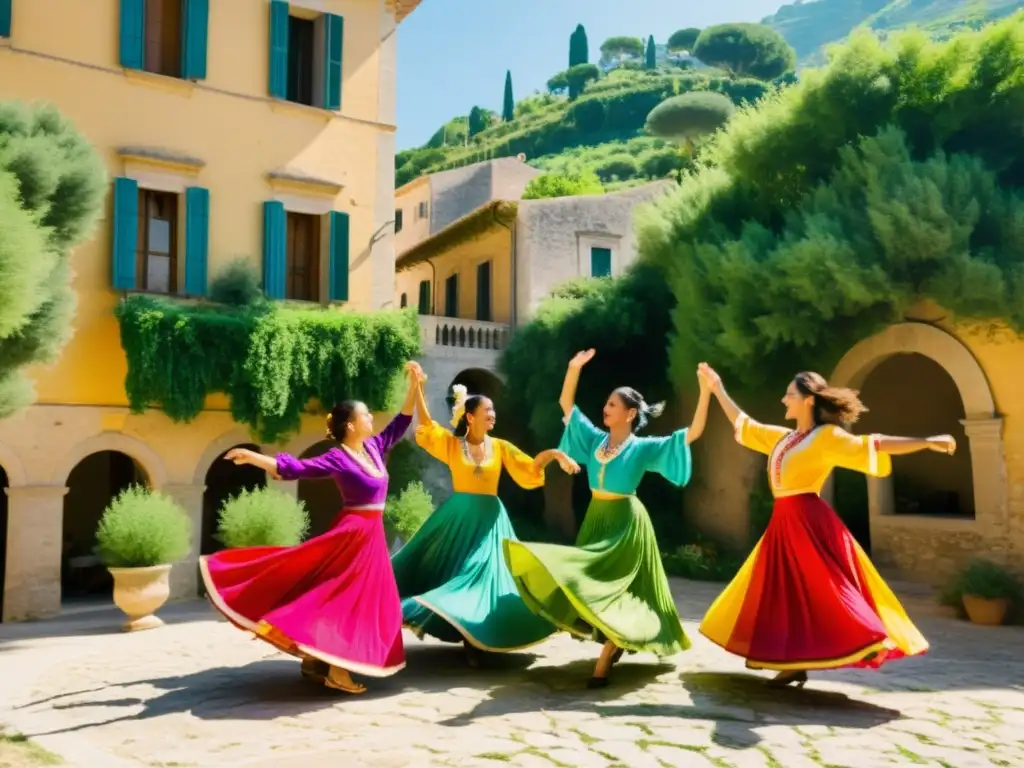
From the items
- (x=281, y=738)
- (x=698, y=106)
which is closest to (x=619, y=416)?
(x=281, y=738)

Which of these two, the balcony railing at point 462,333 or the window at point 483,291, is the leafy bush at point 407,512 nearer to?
the balcony railing at point 462,333

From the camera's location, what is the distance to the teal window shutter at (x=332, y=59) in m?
14.5

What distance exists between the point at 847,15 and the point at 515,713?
209224mm

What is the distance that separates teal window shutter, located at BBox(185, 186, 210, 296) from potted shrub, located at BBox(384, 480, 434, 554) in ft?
13.5

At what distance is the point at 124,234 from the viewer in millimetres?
12453

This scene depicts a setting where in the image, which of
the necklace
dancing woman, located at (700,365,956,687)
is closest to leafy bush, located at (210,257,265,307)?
the necklace

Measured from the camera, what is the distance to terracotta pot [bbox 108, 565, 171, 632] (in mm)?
10016

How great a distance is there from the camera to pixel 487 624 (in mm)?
6469

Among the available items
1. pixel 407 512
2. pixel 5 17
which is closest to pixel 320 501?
pixel 407 512

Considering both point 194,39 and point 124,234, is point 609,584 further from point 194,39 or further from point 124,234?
point 194,39

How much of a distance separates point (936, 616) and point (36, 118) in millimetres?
11574

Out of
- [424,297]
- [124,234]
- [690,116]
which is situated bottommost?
[124,234]

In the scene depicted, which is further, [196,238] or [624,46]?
[624,46]

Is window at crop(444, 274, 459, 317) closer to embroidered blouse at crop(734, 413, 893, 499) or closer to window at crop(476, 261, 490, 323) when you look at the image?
window at crop(476, 261, 490, 323)
